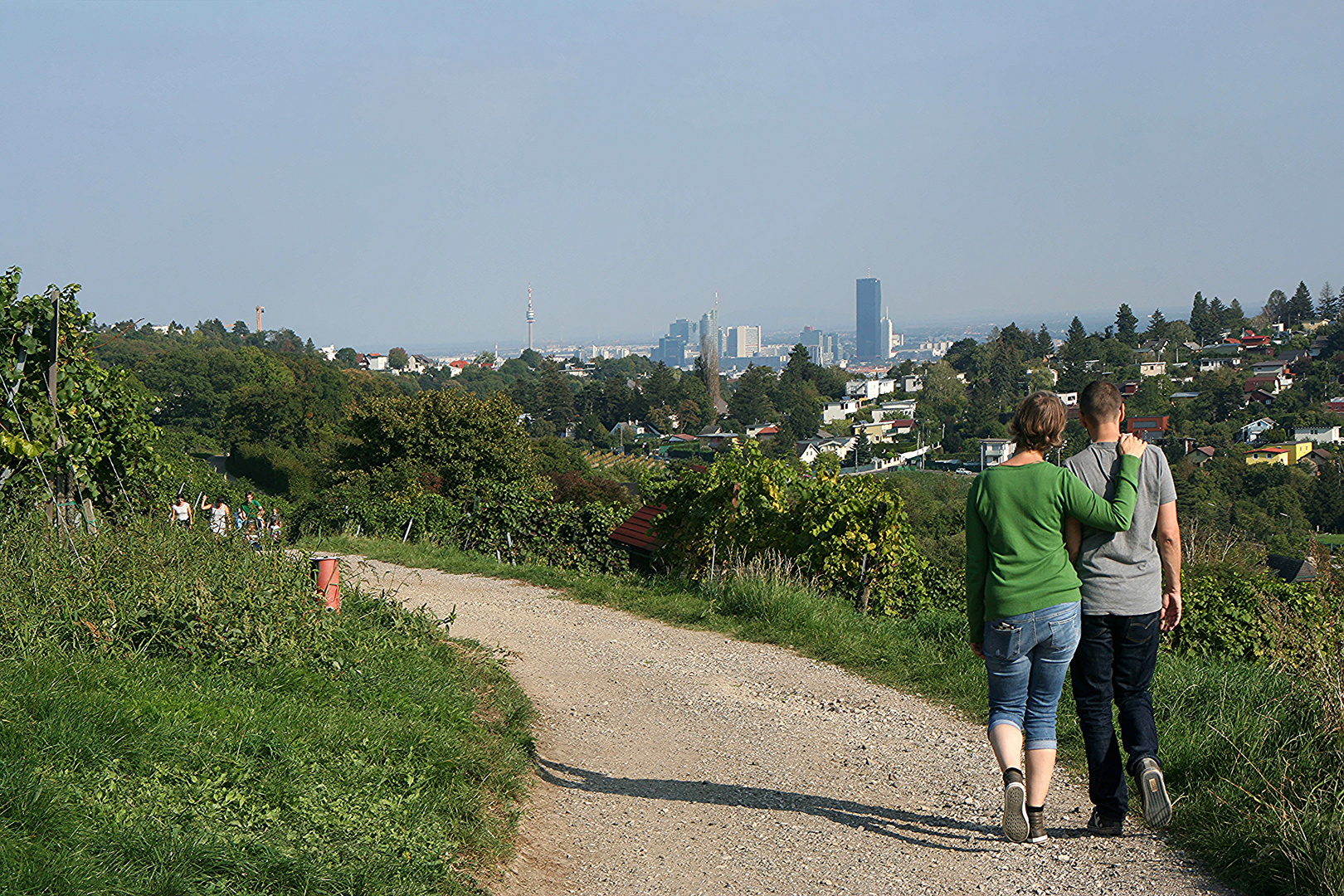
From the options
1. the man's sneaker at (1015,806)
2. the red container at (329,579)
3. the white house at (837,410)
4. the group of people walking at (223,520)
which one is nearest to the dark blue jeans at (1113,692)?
the man's sneaker at (1015,806)

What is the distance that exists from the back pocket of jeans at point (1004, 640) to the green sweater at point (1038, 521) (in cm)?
4

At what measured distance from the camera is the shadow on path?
13.2ft

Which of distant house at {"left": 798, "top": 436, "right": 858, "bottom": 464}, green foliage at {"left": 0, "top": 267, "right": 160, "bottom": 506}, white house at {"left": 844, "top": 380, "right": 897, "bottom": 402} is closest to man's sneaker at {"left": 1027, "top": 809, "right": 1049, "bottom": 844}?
green foliage at {"left": 0, "top": 267, "right": 160, "bottom": 506}

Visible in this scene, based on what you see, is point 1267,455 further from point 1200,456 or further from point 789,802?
point 789,802

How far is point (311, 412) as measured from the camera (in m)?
62.0

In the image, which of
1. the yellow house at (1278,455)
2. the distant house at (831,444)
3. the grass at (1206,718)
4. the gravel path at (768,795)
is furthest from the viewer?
the distant house at (831,444)

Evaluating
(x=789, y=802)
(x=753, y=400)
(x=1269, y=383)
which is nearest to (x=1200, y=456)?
(x=1269, y=383)

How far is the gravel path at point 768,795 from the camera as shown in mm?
3663

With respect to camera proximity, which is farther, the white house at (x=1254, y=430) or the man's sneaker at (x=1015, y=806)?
the white house at (x=1254, y=430)

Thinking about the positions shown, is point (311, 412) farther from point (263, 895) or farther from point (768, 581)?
point (263, 895)

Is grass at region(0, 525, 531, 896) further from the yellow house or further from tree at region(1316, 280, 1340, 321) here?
tree at region(1316, 280, 1340, 321)

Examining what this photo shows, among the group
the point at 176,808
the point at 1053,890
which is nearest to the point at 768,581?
the point at 1053,890

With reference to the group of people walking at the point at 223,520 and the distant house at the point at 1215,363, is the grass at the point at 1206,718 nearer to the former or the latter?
the group of people walking at the point at 223,520

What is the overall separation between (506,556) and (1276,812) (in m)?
10.7
